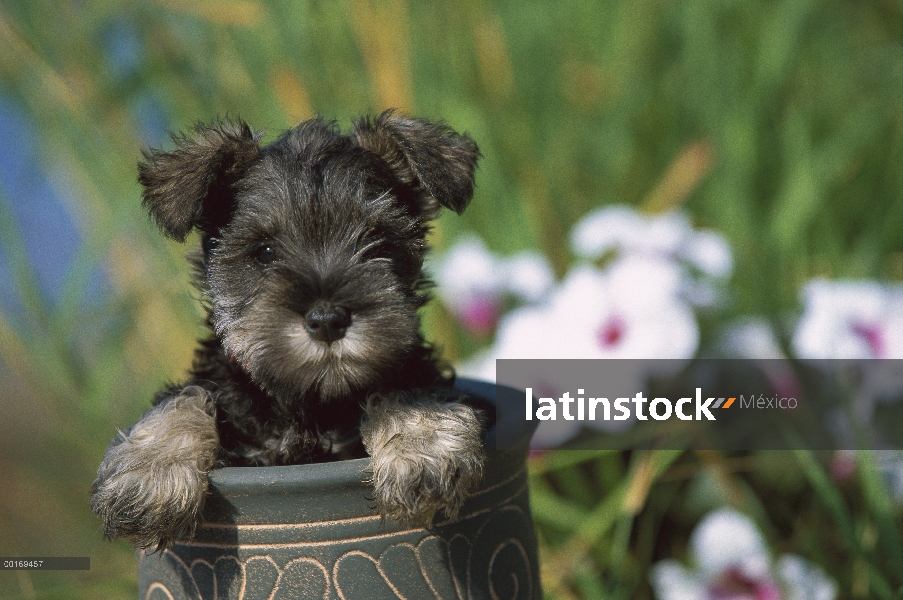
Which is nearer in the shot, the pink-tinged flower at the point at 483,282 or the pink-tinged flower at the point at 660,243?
the pink-tinged flower at the point at 660,243

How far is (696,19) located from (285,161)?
2956 millimetres

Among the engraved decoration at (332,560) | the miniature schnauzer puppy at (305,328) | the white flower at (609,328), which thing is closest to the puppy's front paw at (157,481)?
the miniature schnauzer puppy at (305,328)

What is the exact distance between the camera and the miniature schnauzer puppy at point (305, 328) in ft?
5.32

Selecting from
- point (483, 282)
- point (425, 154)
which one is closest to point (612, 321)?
point (483, 282)

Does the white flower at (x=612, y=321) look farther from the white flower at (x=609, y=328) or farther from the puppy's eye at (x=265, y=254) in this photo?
the puppy's eye at (x=265, y=254)

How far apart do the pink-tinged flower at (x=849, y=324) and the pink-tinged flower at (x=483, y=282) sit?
968mm

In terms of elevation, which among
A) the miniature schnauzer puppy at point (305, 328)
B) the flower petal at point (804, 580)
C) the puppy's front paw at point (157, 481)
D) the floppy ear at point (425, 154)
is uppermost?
the floppy ear at point (425, 154)

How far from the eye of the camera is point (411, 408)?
172cm

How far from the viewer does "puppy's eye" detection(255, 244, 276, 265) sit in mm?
1762

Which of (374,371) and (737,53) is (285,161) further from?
(737,53)

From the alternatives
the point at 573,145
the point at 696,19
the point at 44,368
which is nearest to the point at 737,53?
the point at 696,19

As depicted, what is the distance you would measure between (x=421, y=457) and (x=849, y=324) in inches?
75.2

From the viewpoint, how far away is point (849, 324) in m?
2.91

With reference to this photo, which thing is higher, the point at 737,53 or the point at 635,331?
the point at 737,53
